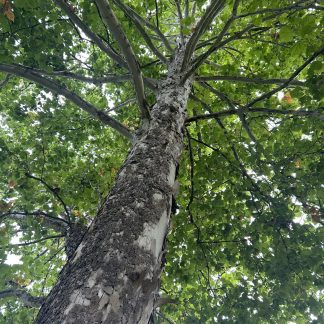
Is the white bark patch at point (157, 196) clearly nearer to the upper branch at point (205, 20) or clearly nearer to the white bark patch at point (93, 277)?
the white bark patch at point (93, 277)

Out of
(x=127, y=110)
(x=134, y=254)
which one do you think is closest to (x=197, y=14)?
(x=127, y=110)

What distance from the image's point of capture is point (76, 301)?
3.90ft

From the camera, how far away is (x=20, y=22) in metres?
3.77

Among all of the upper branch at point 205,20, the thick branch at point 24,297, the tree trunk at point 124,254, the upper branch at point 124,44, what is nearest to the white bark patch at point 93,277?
the tree trunk at point 124,254

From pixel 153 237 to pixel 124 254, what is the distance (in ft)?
0.85

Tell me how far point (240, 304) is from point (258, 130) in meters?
3.06

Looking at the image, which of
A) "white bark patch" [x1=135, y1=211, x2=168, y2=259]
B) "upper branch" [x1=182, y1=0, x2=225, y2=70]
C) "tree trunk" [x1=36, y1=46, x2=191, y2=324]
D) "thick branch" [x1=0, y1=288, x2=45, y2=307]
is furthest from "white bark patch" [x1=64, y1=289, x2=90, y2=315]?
"thick branch" [x1=0, y1=288, x2=45, y2=307]

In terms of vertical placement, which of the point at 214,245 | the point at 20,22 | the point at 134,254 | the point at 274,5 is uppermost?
the point at 274,5

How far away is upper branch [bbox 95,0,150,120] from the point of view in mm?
2695

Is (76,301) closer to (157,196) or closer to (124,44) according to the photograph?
(157,196)

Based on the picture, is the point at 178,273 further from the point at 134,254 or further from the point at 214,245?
the point at 134,254

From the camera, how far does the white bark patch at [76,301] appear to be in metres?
1.17

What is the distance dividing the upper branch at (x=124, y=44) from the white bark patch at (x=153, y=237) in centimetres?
139

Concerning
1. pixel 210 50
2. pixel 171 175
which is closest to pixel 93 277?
pixel 171 175
